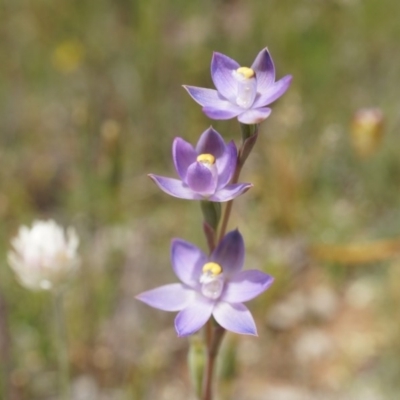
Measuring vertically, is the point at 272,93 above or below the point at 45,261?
above

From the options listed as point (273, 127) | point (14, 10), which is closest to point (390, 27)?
point (273, 127)

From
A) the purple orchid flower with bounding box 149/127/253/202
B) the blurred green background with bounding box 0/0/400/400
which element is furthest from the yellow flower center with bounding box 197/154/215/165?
the blurred green background with bounding box 0/0/400/400

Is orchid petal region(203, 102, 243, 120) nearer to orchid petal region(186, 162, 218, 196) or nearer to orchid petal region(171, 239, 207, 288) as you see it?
orchid petal region(186, 162, 218, 196)

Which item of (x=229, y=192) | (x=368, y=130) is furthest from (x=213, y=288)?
(x=368, y=130)

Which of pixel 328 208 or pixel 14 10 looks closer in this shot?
pixel 328 208

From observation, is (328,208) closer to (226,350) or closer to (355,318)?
(355,318)

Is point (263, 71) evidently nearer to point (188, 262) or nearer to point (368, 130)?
point (188, 262)
